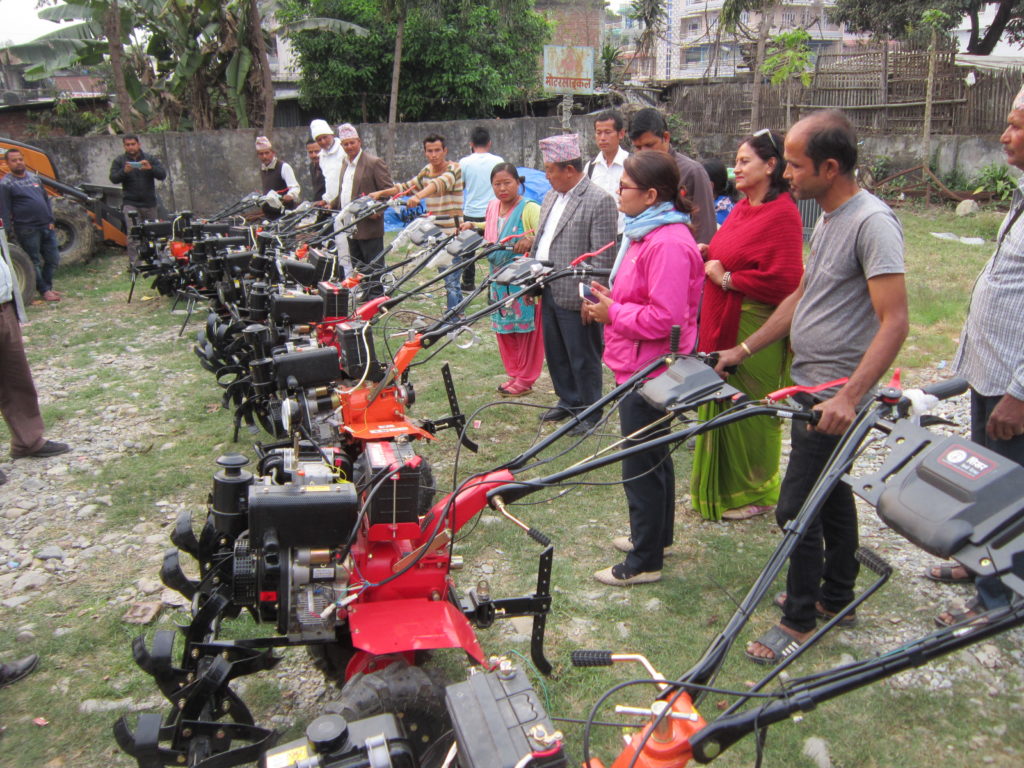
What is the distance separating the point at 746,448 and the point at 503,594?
1.47m

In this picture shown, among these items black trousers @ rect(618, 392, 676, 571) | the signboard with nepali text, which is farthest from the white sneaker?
the signboard with nepali text

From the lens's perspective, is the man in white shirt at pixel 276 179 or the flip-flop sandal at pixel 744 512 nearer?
the flip-flop sandal at pixel 744 512

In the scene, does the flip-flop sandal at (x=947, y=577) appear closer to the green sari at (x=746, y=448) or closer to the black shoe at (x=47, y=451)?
the green sari at (x=746, y=448)

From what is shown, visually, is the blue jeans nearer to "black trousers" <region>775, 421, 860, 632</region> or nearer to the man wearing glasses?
the man wearing glasses

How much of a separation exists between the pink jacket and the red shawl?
0.47 metres

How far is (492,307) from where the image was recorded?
3.64 metres

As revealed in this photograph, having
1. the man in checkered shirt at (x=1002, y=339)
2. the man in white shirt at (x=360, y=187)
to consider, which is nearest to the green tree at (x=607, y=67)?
the man in white shirt at (x=360, y=187)

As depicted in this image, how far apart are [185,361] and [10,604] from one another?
13.3 feet

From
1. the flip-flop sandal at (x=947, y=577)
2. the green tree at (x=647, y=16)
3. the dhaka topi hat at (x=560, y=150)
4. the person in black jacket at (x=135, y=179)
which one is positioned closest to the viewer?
the flip-flop sandal at (x=947, y=577)

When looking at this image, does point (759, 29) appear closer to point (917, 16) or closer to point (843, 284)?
point (917, 16)

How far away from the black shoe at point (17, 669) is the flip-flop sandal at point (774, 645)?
2841 mm

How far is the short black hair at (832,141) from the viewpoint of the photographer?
2.68 meters

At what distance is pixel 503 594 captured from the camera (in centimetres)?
367

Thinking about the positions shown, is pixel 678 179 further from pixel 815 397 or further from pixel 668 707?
pixel 668 707
